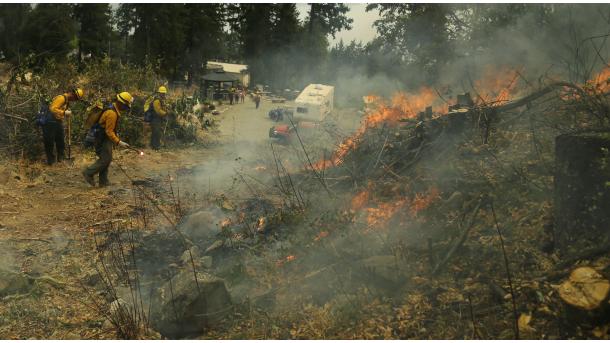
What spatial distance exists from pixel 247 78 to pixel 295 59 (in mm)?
6058

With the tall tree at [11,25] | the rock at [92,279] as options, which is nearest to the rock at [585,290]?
the rock at [92,279]

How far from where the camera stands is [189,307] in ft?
15.0

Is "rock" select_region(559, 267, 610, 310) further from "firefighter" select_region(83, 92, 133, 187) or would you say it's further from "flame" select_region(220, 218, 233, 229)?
"firefighter" select_region(83, 92, 133, 187)

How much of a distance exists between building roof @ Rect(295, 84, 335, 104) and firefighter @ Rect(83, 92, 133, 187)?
14.7 meters

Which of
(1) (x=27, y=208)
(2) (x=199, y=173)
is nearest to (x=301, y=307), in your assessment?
(1) (x=27, y=208)

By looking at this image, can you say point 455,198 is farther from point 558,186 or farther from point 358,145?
point 358,145

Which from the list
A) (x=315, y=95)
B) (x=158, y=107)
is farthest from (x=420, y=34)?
(x=158, y=107)

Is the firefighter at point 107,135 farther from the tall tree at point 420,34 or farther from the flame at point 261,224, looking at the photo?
the tall tree at point 420,34

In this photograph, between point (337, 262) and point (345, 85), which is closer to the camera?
point (337, 262)

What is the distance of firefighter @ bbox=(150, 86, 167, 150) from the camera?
40.2ft

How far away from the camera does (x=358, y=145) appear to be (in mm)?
9273

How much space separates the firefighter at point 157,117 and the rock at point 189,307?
8378 millimetres

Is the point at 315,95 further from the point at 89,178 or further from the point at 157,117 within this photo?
the point at 89,178

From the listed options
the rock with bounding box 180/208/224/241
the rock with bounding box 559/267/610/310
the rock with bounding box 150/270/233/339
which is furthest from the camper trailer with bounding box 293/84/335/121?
the rock with bounding box 559/267/610/310
